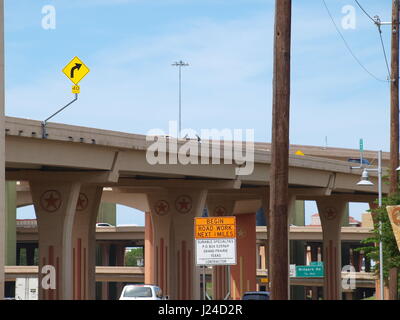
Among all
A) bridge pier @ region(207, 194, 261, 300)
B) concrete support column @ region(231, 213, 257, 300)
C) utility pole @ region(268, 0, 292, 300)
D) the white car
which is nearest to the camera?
utility pole @ region(268, 0, 292, 300)

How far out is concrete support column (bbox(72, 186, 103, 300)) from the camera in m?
62.9

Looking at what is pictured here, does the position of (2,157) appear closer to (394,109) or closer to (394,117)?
(394,117)

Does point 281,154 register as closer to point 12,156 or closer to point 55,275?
point 12,156

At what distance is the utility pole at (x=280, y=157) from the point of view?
22516 millimetres

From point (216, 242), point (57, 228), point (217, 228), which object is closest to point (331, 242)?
point (57, 228)

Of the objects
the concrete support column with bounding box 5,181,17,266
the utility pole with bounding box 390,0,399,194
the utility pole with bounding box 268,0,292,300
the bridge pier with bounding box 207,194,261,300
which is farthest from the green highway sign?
the utility pole with bounding box 268,0,292,300

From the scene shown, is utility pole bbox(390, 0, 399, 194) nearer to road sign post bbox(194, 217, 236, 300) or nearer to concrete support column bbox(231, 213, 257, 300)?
road sign post bbox(194, 217, 236, 300)

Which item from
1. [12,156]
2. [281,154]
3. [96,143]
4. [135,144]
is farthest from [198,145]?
[281,154]

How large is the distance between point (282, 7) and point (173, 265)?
5059 cm

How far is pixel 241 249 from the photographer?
9206 centimetres

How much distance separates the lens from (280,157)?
22.9 meters

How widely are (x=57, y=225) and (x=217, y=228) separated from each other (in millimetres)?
26622

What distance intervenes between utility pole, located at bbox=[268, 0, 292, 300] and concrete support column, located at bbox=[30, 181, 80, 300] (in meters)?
31.3

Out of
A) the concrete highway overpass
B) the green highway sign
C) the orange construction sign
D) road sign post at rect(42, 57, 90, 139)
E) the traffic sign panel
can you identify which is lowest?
the green highway sign
